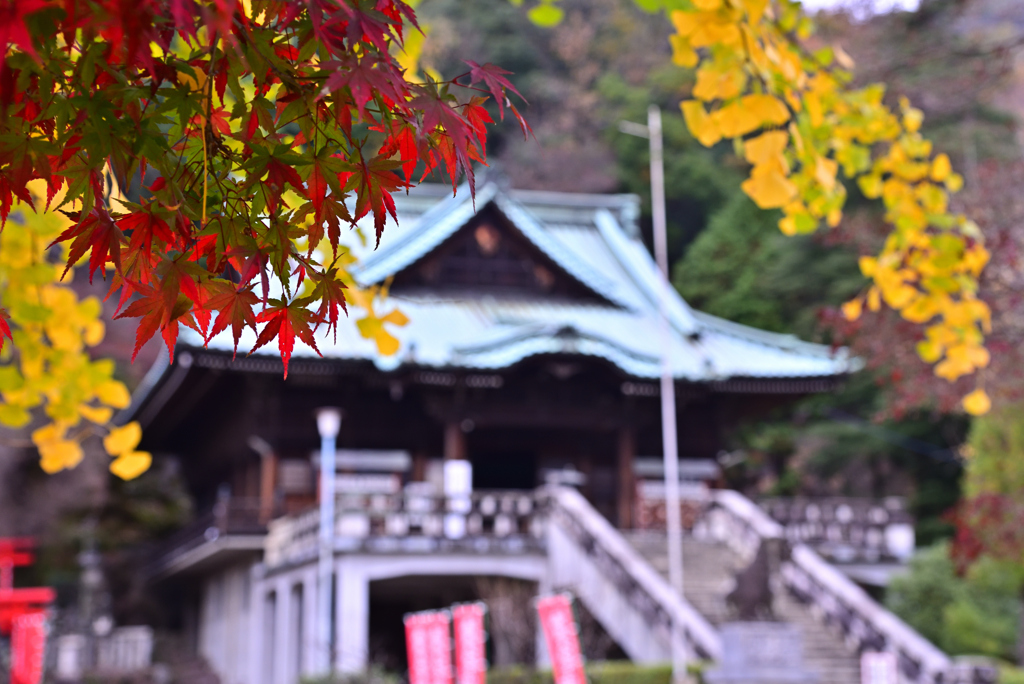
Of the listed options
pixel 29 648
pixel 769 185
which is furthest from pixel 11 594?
pixel 769 185

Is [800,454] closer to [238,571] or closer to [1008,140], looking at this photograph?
[1008,140]

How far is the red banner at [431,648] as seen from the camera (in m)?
12.9

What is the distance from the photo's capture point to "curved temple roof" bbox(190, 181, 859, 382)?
19.0 metres

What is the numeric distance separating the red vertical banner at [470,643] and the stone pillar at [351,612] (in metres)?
3.90

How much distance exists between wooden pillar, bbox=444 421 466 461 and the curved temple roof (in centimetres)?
139

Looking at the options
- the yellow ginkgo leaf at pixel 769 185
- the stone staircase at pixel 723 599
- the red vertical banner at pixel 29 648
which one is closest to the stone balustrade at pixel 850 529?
the stone staircase at pixel 723 599

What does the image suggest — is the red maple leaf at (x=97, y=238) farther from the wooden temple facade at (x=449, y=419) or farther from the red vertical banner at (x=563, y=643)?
the wooden temple facade at (x=449, y=419)

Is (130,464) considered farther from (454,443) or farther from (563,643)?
(454,443)

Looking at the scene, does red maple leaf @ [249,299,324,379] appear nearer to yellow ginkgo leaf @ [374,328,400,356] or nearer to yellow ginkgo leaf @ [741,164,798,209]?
yellow ginkgo leaf @ [374,328,400,356]

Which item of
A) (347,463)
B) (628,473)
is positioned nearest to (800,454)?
(628,473)

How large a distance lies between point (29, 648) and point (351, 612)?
269 inches

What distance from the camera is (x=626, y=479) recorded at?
20.7 m

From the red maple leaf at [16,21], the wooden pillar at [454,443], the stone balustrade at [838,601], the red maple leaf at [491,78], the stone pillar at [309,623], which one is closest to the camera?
the red maple leaf at [16,21]

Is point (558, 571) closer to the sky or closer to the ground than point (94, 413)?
closer to the ground
